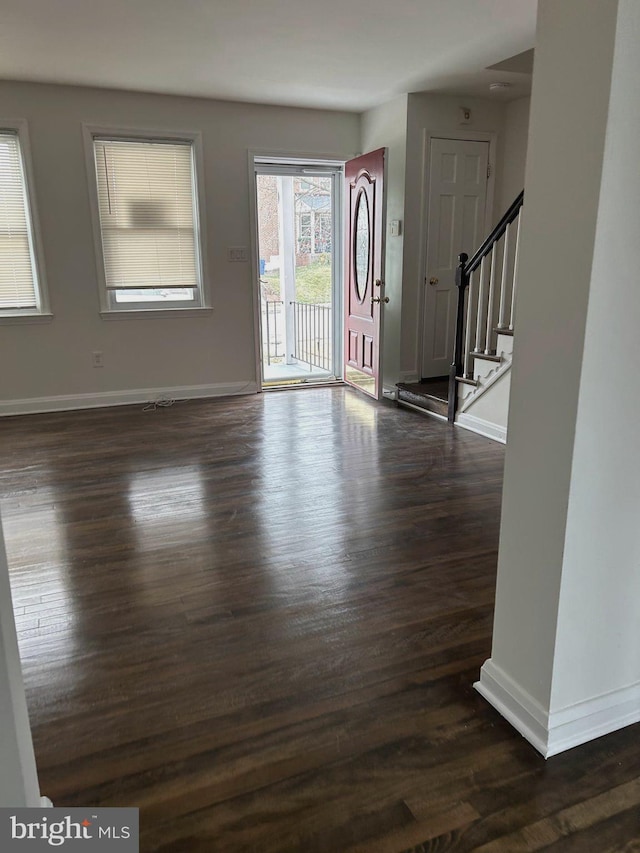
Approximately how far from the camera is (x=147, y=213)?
5.41m

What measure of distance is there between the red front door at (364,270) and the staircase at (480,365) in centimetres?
56

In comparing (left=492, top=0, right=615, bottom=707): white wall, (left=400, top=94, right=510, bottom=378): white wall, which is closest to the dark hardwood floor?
(left=492, top=0, right=615, bottom=707): white wall

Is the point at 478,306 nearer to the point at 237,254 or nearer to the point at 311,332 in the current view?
the point at 237,254

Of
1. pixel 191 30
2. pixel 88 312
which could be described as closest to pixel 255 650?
pixel 191 30

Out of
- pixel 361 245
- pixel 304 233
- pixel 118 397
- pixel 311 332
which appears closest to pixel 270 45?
pixel 361 245

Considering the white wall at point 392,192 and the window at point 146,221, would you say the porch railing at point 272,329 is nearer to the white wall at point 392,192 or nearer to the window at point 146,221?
the window at point 146,221

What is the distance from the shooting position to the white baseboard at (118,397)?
17.6ft

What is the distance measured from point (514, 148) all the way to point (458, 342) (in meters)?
2.04

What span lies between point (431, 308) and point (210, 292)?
2.07m

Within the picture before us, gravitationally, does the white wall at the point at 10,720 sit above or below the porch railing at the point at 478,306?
below

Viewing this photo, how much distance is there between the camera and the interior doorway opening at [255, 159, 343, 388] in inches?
280

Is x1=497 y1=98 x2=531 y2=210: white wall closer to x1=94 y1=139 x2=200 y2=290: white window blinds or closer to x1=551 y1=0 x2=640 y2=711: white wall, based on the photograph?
x1=94 y1=139 x2=200 y2=290: white window blinds

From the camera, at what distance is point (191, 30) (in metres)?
3.64

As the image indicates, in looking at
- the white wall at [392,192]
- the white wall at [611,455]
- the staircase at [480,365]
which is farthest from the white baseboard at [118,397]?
the white wall at [611,455]
